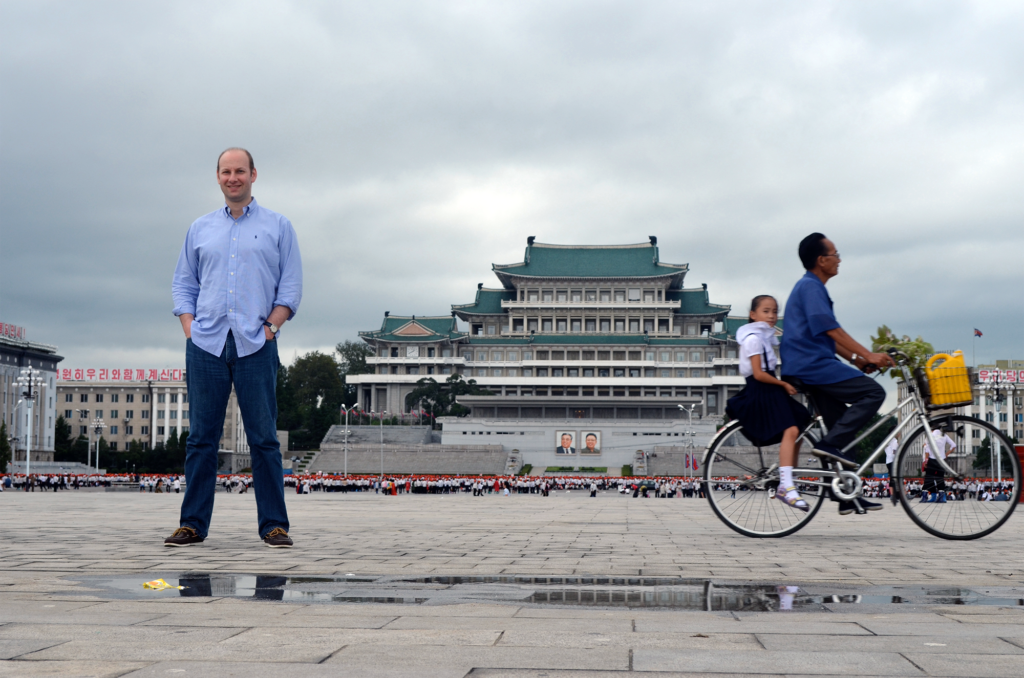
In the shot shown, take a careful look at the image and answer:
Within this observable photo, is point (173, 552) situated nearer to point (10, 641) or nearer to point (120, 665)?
point (10, 641)

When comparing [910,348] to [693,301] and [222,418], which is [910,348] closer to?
[222,418]

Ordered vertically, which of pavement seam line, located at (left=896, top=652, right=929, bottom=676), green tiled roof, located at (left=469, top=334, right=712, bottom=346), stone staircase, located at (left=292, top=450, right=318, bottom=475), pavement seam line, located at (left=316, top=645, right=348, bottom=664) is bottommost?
stone staircase, located at (left=292, top=450, right=318, bottom=475)

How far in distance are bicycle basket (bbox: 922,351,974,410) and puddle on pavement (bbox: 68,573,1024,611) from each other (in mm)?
2263

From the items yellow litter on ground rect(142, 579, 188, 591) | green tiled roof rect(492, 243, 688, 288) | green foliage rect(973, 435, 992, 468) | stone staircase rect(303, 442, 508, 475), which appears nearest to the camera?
yellow litter on ground rect(142, 579, 188, 591)

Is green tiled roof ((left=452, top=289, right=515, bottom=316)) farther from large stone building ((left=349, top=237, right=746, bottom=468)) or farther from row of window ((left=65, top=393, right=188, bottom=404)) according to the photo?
row of window ((left=65, top=393, right=188, bottom=404))

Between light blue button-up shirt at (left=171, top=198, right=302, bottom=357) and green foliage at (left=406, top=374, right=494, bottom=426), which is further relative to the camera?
green foliage at (left=406, top=374, right=494, bottom=426)

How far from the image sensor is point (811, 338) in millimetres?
6004

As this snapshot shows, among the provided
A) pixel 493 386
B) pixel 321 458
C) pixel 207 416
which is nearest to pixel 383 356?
pixel 493 386

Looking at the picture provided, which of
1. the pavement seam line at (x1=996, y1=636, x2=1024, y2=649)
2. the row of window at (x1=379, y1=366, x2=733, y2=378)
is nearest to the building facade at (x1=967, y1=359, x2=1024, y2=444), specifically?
the row of window at (x1=379, y1=366, x2=733, y2=378)

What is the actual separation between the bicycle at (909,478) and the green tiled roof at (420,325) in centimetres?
7632

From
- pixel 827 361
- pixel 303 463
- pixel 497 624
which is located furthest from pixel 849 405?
pixel 303 463

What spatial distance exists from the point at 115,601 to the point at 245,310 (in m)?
2.60

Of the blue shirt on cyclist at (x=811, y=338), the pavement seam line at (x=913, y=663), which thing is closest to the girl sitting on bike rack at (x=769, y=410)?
the blue shirt on cyclist at (x=811, y=338)

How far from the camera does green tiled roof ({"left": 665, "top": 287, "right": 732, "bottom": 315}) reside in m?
84.0
